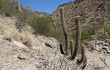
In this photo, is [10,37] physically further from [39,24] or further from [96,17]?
[96,17]

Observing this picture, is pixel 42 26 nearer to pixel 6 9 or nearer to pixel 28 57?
pixel 6 9

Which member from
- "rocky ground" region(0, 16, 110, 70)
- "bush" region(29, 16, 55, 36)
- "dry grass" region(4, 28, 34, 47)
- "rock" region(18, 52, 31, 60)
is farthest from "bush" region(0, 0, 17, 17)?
"rock" region(18, 52, 31, 60)

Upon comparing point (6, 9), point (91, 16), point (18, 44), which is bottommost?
point (18, 44)

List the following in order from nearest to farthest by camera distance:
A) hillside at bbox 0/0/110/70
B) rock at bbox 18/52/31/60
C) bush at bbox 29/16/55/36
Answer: hillside at bbox 0/0/110/70, rock at bbox 18/52/31/60, bush at bbox 29/16/55/36

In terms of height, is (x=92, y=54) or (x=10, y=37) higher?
(x=10, y=37)

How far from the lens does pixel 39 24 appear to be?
1617cm

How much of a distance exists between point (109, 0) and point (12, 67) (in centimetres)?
2378

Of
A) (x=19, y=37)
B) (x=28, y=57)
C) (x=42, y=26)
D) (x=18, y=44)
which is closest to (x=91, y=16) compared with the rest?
(x=42, y=26)

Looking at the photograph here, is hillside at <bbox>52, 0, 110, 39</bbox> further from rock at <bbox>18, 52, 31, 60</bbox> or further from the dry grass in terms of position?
rock at <bbox>18, 52, 31, 60</bbox>

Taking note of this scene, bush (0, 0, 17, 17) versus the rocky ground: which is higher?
bush (0, 0, 17, 17)

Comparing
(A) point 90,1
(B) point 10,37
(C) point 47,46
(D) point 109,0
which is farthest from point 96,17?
(B) point 10,37

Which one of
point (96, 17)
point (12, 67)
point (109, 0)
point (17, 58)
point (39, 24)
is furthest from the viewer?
point (109, 0)

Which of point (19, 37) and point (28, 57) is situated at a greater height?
point (19, 37)

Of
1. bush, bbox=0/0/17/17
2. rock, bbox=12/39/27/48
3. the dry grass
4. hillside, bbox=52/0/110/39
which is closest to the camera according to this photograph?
rock, bbox=12/39/27/48
